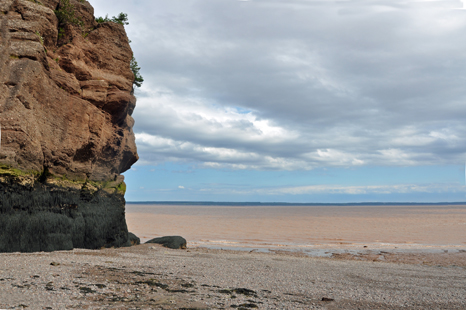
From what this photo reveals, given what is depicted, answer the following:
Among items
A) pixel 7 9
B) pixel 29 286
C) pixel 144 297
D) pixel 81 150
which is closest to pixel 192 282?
pixel 144 297

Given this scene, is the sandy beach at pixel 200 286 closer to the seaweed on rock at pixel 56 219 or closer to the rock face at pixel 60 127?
the seaweed on rock at pixel 56 219

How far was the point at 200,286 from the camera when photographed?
26.0 ft

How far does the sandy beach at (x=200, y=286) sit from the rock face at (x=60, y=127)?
231cm

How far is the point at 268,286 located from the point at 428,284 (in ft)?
18.1

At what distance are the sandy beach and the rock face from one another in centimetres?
231

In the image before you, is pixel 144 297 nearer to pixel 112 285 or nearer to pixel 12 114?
pixel 112 285

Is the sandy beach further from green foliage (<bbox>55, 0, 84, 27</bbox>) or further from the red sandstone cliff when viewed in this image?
green foliage (<bbox>55, 0, 84, 27</bbox>)

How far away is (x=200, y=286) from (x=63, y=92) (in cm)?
964

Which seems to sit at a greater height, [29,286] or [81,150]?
[81,150]

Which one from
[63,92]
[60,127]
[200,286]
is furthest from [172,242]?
[200,286]

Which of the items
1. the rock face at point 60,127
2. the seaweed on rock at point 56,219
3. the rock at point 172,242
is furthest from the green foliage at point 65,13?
the rock at point 172,242

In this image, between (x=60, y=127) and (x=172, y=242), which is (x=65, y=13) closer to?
(x=60, y=127)

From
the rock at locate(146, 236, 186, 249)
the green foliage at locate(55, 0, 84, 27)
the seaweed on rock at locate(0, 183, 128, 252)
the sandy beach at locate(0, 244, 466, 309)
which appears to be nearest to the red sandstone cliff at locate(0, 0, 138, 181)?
the green foliage at locate(55, 0, 84, 27)

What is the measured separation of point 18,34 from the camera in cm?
1195
